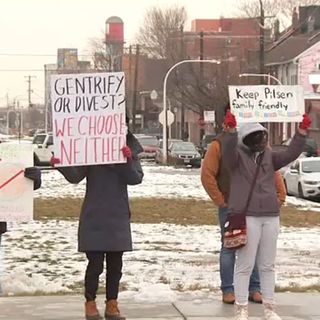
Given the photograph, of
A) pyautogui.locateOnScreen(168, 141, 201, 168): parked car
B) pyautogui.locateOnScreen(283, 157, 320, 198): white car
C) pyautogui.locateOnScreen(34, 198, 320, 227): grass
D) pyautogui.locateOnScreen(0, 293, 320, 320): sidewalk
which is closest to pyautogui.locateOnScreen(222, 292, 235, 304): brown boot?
pyautogui.locateOnScreen(0, 293, 320, 320): sidewalk

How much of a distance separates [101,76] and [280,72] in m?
59.4

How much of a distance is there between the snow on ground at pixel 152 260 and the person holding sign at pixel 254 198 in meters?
1.48

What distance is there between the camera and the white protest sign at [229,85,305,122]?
12875mm

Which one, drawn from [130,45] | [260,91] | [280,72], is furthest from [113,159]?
[130,45]

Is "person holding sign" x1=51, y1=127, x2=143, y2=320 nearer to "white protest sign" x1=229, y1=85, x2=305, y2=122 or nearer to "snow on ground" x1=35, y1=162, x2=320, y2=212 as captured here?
"white protest sign" x1=229, y1=85, x2=305, y2=122

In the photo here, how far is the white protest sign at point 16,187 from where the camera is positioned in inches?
292

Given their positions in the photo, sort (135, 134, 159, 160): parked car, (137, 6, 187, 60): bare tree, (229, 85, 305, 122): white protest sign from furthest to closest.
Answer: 1. (137, 6, 187, 60): bare tree
2. (135, 134, 159, 160): parked car
3. (229, 85, 305, 122): white protest sign

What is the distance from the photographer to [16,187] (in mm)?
7465

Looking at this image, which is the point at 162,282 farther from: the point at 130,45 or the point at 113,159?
the point at 130,45

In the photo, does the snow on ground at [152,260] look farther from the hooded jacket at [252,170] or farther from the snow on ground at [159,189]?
the snow on ground at [159,189]

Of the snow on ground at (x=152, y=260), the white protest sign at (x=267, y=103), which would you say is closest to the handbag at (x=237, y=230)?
the snow on ground at (x=152, y=260)

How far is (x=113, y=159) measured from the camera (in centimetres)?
666

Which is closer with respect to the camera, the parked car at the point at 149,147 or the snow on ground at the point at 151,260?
the snow on ground at the point at 151,260

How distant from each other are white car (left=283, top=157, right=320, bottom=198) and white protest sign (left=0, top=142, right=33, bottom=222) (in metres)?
16.4
